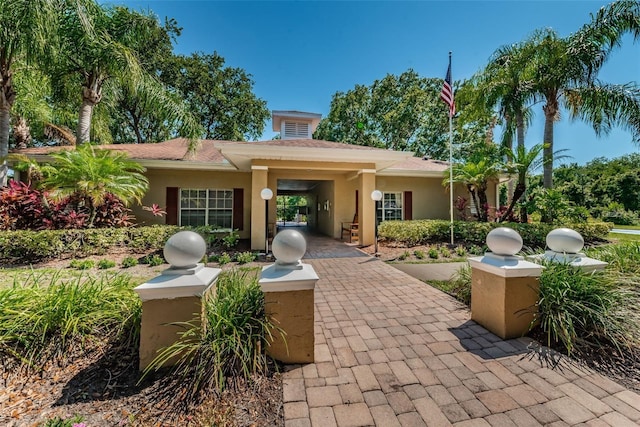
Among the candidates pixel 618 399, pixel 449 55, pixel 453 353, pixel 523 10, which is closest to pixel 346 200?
pixel 449 55

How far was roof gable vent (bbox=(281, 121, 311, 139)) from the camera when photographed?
46.2 feet

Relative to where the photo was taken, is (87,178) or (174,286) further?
(87,178)

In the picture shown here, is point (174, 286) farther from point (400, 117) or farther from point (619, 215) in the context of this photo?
point (619, 215)

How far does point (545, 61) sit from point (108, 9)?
54.6ft

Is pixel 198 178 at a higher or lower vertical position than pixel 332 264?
higher

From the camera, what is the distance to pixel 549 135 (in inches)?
431

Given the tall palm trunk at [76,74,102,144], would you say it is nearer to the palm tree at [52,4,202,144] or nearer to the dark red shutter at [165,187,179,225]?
the palm tree at [52,4,202,144]

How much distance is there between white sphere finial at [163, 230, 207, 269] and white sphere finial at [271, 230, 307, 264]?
2.56 feet

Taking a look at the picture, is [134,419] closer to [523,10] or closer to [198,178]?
[198,178]

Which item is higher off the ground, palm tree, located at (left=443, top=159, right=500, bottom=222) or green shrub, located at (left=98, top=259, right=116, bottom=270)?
palm tree, located at (left=443, top=159, right=500, bottom=222)

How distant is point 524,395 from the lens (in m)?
2.25

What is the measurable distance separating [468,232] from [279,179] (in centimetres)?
822

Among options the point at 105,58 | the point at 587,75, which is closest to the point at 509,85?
the point at 587,75

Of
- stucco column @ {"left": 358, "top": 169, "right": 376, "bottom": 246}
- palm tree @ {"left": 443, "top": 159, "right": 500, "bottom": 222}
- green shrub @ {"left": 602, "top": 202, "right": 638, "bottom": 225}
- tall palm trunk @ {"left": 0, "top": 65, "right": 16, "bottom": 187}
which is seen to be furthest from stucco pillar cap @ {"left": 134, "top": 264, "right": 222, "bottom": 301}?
green shrub @ {"left": 602, "top": 202, "right": 638, "bottom": 225}
